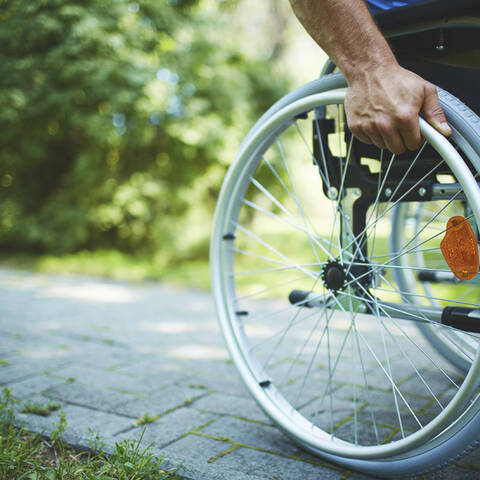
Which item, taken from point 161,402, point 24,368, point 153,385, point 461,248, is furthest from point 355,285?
point 24,368

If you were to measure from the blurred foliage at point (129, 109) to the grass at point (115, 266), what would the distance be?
0.78ft

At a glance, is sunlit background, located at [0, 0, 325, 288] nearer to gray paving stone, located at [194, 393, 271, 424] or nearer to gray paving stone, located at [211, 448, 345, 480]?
gray paving stone, located at [194, 393, 271, 424]

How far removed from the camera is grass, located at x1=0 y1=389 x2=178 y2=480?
1222 mm

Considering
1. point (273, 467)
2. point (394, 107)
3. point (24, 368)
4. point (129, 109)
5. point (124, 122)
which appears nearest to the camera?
point (394, 107)

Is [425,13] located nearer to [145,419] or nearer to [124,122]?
[145,419]

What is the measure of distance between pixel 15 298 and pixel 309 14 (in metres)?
3.71

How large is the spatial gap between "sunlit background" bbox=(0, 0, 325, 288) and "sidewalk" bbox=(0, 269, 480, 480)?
101 inches

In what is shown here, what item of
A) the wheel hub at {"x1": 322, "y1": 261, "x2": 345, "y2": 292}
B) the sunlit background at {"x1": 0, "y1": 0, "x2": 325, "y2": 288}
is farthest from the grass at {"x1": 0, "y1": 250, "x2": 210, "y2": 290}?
the wheel hub at {"x1": 322, "y1": 261, "x2": 345, "y2": 292}

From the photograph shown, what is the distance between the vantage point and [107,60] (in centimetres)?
706

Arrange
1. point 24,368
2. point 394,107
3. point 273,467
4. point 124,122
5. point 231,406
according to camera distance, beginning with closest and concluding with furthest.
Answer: point 394,107, point 273,467, point 231,406, point 24,368, point 124,122

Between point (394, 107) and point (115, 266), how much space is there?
21.0ft

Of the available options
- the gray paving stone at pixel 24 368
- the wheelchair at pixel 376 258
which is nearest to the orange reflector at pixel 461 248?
the wheelchair at pixel 376 258

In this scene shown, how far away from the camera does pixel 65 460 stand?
1.35m

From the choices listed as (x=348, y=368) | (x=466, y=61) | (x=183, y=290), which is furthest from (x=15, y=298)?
(x=466, y=61)
